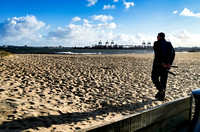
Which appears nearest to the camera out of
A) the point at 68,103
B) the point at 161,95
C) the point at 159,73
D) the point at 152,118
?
the point at 152,118

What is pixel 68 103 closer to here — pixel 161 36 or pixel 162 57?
pixel 162 57

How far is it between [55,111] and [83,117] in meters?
0.79

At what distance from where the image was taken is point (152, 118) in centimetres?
182

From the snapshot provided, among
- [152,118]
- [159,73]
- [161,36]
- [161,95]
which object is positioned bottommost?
[161,95]

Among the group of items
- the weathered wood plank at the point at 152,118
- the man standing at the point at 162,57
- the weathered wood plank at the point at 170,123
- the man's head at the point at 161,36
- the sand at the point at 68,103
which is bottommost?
the sand at the point at 68,103

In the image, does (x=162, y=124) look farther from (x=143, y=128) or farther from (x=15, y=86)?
(x=15, y=86)

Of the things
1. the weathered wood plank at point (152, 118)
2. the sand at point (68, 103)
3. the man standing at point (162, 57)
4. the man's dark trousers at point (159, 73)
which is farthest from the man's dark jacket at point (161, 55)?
the weathered wood plank at point (152, 118)

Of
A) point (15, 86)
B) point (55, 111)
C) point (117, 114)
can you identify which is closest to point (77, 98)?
point (55, 111)

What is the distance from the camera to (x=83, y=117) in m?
3.89

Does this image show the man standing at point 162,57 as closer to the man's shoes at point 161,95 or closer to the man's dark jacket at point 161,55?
the man's dark jacket at point 161,55

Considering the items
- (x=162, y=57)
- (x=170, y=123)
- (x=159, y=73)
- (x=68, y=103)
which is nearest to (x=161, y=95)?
(x=159, y=73)

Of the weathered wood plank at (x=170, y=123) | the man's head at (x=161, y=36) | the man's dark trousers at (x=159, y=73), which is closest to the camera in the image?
the weathered wood plank at (x=170, y=123)

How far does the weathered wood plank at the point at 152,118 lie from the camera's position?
147cm

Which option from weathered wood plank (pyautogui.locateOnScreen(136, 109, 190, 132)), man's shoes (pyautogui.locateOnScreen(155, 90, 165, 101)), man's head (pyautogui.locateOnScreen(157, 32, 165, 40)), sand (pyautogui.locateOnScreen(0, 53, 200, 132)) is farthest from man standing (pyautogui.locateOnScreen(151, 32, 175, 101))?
weathered wood plank (pyautogui.locateOnScreen(136, 109, 190, 132))
